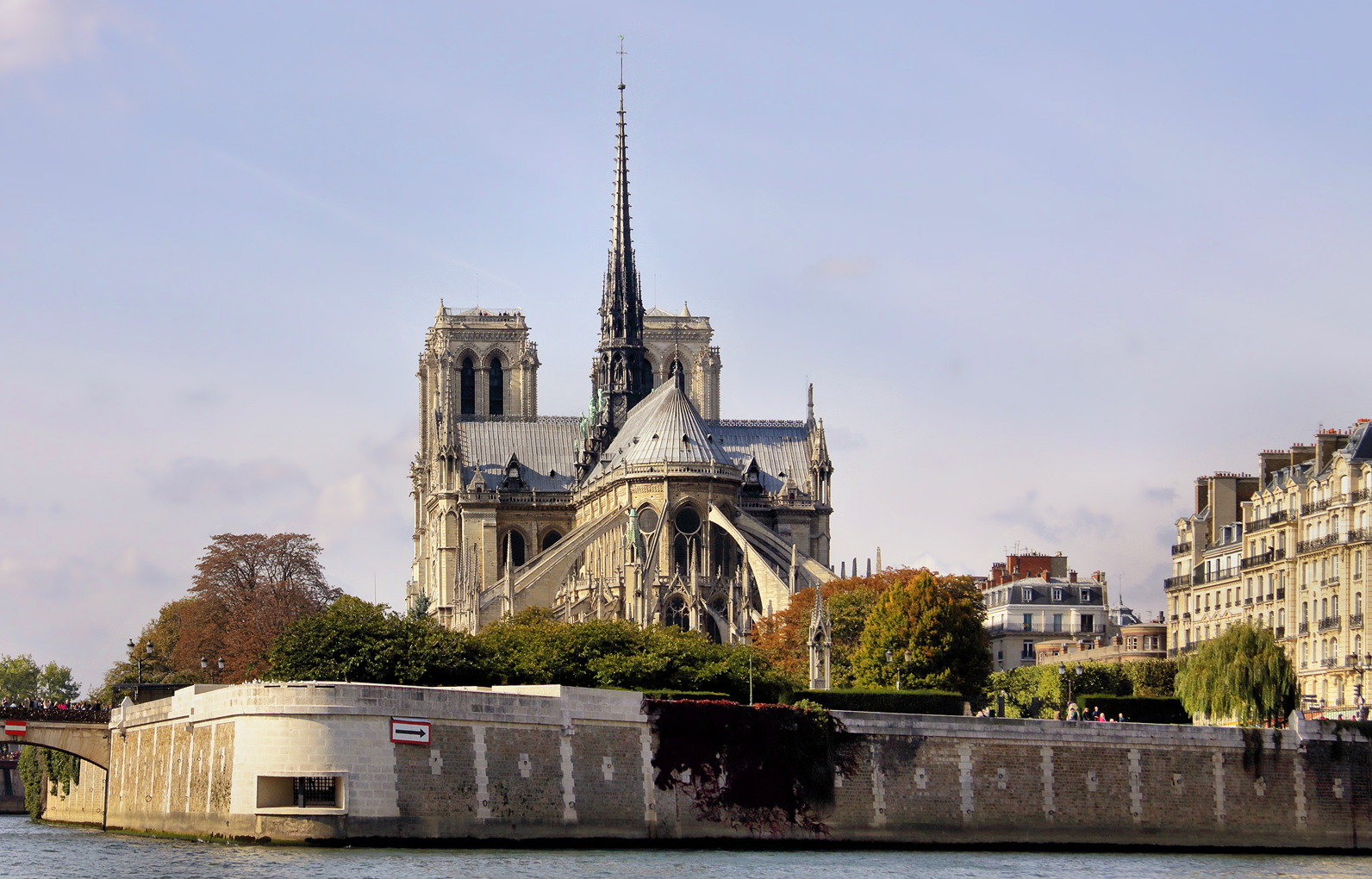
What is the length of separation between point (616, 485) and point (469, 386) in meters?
32.9

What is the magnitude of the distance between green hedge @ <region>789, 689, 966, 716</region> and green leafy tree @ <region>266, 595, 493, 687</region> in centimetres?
949

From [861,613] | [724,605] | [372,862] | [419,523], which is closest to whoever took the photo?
[372,862]

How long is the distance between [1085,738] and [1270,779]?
17.5 feet

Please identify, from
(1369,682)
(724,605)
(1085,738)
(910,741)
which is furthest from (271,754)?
(724,605)

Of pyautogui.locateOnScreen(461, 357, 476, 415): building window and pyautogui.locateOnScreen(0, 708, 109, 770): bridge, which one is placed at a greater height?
pyautogui.locateOnScreen(461, 357, 476, 415): building window

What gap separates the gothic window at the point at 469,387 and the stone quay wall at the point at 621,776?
256ft

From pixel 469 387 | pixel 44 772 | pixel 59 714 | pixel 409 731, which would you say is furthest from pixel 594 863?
pixel 469 387

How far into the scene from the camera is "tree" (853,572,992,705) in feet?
256

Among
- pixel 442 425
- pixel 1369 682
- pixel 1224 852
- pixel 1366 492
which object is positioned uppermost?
pixel 442 425

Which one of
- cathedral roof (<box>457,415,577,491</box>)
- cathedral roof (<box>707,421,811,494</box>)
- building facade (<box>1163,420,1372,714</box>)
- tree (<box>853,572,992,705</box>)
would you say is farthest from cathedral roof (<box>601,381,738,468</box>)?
tree (<box>853,572,992,705</box>)

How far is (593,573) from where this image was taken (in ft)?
371

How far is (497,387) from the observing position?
147 metres

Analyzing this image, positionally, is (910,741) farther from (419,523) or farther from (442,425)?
(419,523)

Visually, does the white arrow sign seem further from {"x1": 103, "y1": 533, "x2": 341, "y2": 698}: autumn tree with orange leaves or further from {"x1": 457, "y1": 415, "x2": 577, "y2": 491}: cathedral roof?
{"x1": 457, "y1": 415, "x2": 577, "y2": 491}: cathedral roof
